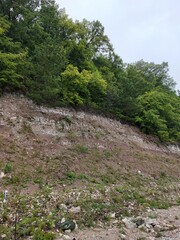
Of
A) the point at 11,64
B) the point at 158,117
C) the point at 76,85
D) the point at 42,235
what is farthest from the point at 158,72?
the point at 42,235

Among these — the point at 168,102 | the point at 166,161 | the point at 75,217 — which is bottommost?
the point at 75,217

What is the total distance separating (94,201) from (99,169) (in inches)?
190

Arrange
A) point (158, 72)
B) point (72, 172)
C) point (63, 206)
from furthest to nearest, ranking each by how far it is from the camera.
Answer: point (158, 72) → point (72, 172) → point (63, 206)

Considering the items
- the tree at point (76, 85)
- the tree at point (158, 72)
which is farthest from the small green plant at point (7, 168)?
the tree at point (158, 72)

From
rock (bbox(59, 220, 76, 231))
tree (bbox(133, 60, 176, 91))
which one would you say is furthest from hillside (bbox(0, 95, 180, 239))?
tree (bbox(133, 60, 176, 91))

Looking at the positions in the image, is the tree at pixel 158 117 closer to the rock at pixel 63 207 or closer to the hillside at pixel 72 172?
the hillside at pixel 72 172

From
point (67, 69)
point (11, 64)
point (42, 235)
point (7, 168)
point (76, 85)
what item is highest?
point (67, 69)

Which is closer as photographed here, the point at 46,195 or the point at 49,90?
the point at 46,195

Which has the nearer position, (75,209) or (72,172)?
(75,209)

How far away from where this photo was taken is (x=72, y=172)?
48.2ft

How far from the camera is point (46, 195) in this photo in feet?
36.6

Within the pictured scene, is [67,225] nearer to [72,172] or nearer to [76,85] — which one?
[72,172]

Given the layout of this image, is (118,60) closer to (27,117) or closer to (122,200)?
(27,117)

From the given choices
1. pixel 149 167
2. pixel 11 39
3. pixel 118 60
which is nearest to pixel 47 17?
pixel 11 39
